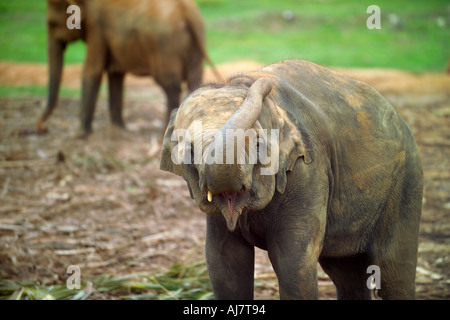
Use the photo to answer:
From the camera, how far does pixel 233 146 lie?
2.26 m

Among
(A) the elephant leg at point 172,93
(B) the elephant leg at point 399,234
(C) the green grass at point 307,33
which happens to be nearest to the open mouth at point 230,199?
(B) the elephant leg at point 399,234

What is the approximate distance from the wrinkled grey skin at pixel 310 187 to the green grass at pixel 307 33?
9203mm

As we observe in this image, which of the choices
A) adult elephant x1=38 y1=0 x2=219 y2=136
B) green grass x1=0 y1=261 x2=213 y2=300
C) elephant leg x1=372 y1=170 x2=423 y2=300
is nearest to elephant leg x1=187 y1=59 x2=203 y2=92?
adult elephant x1=38 y1=0 x2=219 y2=136

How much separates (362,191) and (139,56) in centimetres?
547

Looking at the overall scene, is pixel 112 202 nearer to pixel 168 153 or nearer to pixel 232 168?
pixel 168 153

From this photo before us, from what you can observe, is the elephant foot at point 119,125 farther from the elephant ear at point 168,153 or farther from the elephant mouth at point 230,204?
the elephant mouth at point 230,204

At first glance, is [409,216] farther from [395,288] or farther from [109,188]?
[109,188]

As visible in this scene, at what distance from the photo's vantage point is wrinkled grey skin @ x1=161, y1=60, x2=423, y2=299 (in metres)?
2.50

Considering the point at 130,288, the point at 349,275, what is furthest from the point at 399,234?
the point at 130,288

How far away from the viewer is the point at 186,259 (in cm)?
479

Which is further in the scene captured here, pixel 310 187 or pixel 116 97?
pixel 116 97

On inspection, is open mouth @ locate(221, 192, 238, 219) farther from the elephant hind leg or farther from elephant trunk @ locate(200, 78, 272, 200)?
the elephant hind leg

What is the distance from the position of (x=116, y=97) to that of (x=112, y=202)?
9.75ft
